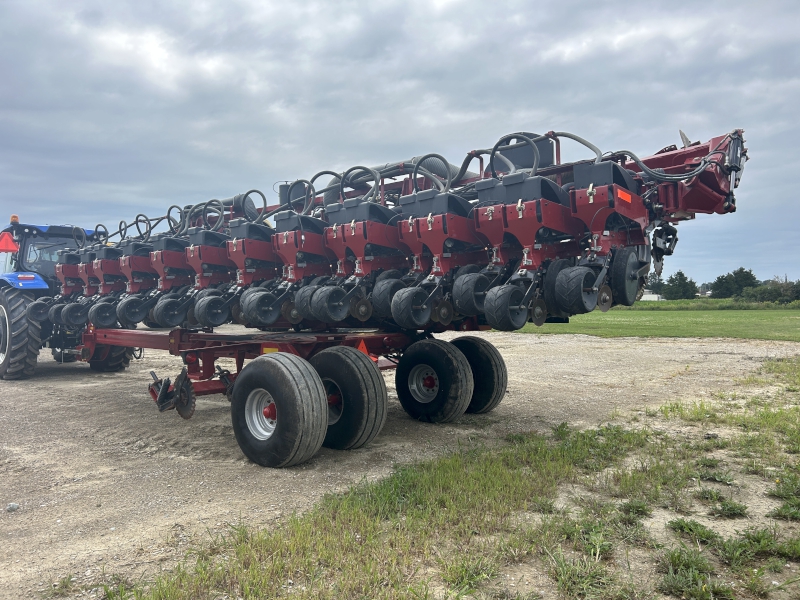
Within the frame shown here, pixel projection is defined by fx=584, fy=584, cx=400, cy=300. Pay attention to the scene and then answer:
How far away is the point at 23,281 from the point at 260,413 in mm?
7150

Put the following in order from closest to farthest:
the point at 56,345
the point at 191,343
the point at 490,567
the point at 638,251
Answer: the point at 490,567 → the point at 638,251 → the point at 191,343 → the point at 56,345

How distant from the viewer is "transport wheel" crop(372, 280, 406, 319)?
558cm

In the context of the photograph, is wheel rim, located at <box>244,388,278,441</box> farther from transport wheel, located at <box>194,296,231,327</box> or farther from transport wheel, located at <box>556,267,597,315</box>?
transport wheel, located at <box>556,267,597,315</box>

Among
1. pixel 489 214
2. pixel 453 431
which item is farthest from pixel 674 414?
pixel 489 214

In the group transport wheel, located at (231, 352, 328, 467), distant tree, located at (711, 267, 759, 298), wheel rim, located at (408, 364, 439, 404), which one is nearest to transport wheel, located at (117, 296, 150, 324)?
transport wheel, located at (231, 352, 328, 467)

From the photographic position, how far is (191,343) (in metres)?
6.66

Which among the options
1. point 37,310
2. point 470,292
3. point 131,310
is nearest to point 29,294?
point 37,310

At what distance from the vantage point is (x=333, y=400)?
554 centimetres

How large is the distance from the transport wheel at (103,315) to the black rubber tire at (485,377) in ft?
17.0

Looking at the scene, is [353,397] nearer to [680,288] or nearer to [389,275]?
[389,275]

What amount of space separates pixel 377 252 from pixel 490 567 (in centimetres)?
373

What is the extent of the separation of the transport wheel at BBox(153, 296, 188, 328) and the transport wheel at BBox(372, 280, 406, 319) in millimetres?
3155

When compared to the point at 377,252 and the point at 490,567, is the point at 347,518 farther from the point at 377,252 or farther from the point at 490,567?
the point at 377,252

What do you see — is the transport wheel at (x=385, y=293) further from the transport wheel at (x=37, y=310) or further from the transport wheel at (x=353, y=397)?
the transport wheel at (x=37, y=310)
